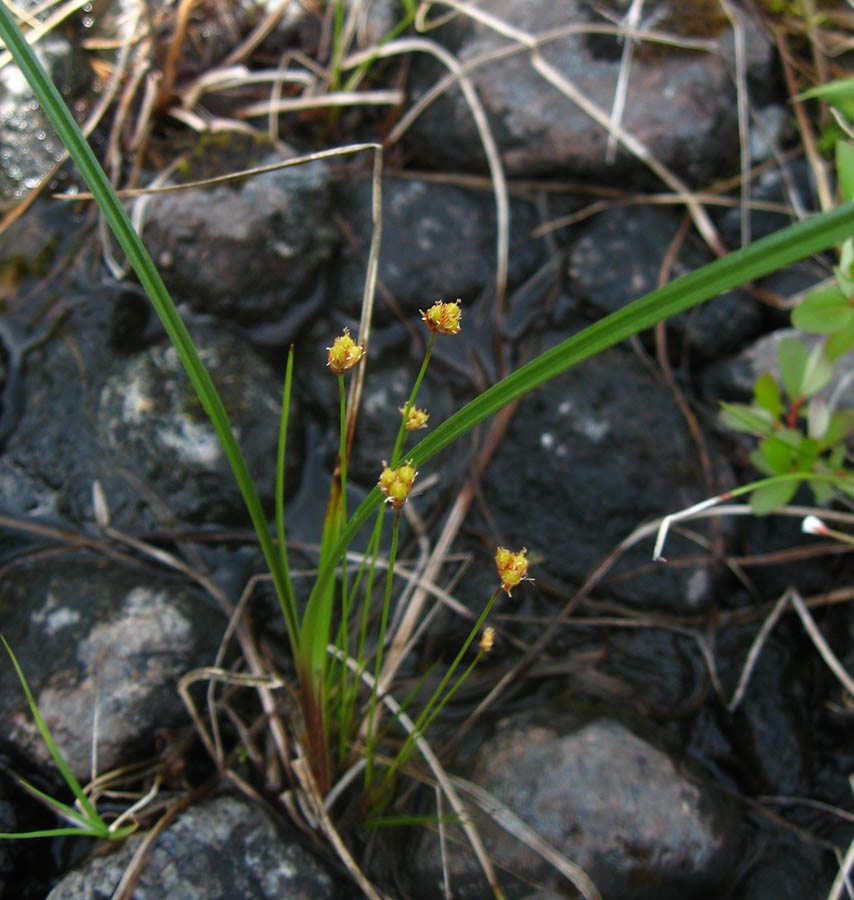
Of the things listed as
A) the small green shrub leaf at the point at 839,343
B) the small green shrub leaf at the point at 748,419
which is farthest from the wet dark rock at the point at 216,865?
the small green shrub leaf at the point at 839,343

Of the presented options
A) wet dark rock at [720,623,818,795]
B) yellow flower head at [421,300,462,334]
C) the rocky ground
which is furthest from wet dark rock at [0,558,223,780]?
wet dark rock at [720,623,818,795]

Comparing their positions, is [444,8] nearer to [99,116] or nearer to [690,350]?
[99,116]

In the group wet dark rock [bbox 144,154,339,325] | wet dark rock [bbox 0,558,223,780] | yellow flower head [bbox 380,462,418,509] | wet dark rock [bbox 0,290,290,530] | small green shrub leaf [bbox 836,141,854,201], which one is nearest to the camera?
yellow flower head [bbox 380,462,418,509]

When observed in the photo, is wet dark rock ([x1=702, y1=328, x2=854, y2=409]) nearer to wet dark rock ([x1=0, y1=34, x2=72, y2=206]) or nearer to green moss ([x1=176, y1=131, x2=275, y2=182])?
green moss ([x1=176, y1=131, x2=275, y2=182])

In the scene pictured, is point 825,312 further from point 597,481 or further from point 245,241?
point 245,241

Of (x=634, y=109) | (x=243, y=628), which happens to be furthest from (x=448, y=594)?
(x=634, y=109)

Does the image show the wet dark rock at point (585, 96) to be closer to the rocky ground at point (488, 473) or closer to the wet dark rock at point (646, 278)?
the rocky ground at point (488, 473)
